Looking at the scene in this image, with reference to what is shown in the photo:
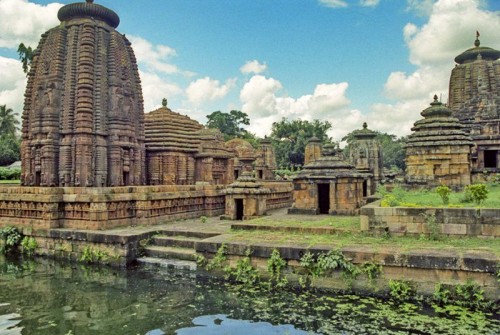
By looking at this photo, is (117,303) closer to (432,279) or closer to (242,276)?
(242,276)

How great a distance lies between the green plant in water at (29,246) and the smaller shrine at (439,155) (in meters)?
13.0

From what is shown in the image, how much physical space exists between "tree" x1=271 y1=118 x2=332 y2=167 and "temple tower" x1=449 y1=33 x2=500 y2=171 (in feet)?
Result: 92.8

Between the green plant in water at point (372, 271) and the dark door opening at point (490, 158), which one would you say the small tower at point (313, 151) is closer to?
the dark door opening at point (490, 158)

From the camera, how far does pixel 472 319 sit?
5.96 meters

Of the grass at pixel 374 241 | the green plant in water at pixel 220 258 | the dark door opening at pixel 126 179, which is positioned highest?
the dark door opening at pixel 126 179

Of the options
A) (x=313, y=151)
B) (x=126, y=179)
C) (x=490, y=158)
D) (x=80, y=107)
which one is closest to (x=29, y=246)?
(x=126, y=179)

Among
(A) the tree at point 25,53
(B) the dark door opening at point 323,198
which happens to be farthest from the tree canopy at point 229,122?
(B) the dark door opening at point 323,198

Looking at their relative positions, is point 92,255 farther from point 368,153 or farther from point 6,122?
point 6,122

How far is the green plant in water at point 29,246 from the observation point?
11.8 m

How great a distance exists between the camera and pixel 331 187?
14195 mm

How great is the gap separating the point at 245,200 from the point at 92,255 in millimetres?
5827

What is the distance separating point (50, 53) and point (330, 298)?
604 inches

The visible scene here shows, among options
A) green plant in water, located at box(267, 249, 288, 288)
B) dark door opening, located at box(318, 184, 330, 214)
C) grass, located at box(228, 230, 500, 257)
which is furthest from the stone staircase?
dark door opening, located at box(318, 184, 330, 214)

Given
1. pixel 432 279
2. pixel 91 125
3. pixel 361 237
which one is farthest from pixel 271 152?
pixel 432 279
